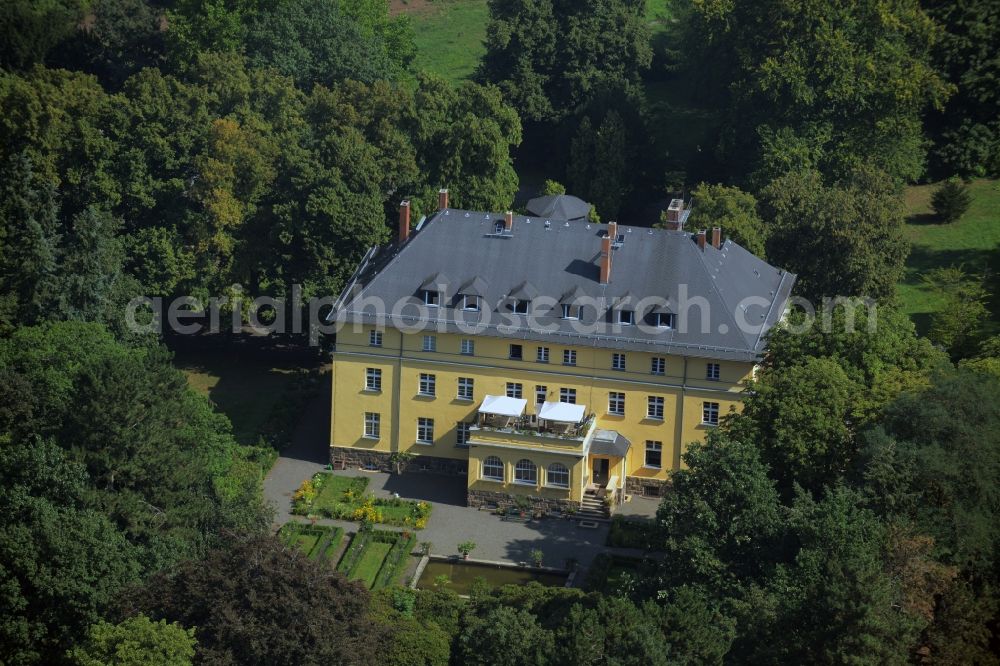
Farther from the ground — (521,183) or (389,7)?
(389,7)

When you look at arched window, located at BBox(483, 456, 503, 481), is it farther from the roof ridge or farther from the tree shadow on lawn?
the tree shadow on lawn

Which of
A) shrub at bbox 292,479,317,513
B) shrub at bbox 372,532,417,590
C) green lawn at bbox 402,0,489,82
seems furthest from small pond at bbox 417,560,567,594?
green lawn at bbox 402,0,489,82

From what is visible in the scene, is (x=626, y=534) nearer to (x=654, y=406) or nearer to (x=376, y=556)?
(x=654, y=406)

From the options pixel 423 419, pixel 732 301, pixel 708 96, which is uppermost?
pixel 708 96

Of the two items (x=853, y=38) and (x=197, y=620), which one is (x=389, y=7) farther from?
(x=197, y=620)

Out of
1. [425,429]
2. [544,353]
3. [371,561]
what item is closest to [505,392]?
→ [544,353]

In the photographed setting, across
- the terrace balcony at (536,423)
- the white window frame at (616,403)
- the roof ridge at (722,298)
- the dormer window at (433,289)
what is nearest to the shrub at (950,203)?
the roof ridge at (722,298)

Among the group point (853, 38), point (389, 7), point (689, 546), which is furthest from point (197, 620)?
point (389, 7)
